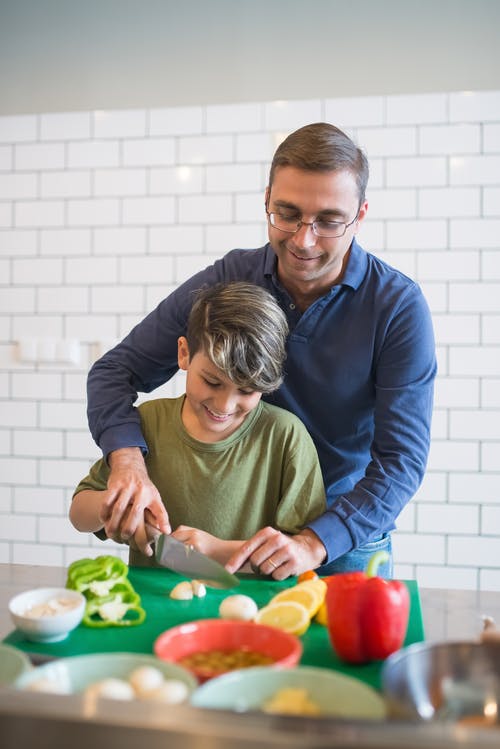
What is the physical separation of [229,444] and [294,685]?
3.00 ft

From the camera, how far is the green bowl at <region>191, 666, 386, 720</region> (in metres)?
0.71

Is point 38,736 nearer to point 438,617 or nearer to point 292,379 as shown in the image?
point 292,379

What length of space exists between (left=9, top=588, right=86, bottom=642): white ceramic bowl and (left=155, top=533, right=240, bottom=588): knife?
0.77 feet

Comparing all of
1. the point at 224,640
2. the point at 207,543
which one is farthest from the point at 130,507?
the point at 224,640

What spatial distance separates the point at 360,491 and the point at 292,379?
0.35 meters

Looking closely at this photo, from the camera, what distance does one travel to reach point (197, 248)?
10.4 feet

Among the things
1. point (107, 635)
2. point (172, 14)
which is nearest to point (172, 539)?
point (107, 635)

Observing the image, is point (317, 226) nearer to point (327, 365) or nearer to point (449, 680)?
point (327, 365)

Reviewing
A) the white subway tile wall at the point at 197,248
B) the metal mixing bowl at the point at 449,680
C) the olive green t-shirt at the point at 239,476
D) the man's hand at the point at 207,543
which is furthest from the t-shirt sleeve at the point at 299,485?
the white subway tile wall at the point at 197,248

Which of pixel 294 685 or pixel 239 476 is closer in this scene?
pixel 294 685

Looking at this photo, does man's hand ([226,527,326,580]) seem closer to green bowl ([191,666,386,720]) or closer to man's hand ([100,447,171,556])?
man's hand ([100,447,171,556])

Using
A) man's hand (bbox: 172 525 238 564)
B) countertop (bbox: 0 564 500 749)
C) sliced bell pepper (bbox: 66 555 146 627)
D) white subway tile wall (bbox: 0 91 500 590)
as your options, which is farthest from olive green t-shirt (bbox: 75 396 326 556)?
white subway tile wall (bbox: 0 91 500 590)

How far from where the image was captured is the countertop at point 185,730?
50 cm

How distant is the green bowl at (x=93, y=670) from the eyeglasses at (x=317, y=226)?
3.25 ft
